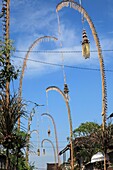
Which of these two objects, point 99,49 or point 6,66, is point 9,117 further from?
point 99,49

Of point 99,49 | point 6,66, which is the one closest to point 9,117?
point 6,66

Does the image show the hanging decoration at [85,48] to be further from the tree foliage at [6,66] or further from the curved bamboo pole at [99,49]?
the curved bamboo pole at [99,49]

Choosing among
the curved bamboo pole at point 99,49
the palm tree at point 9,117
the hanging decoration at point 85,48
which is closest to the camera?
the hanging decoration at point 85,48

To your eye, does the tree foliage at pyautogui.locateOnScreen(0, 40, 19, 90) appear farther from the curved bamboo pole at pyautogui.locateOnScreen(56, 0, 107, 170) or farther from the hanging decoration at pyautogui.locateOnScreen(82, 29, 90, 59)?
the curved bamboo pole at pyautogui.locateOnScreen(56, 0, 107, 170)

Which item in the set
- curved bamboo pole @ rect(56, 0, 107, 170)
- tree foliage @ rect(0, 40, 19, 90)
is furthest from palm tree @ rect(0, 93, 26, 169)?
curved bamboo pole @ rect(56, 0, 107, 170)

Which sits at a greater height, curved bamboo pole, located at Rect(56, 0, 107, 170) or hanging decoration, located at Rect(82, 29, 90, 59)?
curved bamboo pole, located at Rect(56, 0, 107, 170)

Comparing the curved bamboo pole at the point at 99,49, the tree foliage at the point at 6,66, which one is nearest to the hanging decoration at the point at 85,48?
the tree foliage at the point at 6,66

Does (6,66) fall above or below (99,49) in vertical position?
below

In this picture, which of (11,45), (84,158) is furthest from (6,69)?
(84,158)

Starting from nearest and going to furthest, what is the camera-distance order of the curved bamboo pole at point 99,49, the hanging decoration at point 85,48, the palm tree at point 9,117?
the hanging decoration at point 85,48 < the palm tree at point 9,117 < the curved bamboo pole at point 99,49

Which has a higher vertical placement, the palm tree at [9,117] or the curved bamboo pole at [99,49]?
the curved bamboo pole at [99,49]

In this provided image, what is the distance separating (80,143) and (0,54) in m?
55.9

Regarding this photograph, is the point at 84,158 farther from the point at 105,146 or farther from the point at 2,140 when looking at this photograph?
the point at 2,140

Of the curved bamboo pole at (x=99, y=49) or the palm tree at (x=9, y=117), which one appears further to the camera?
the curved bamboo pole at (x=99, y=49)
